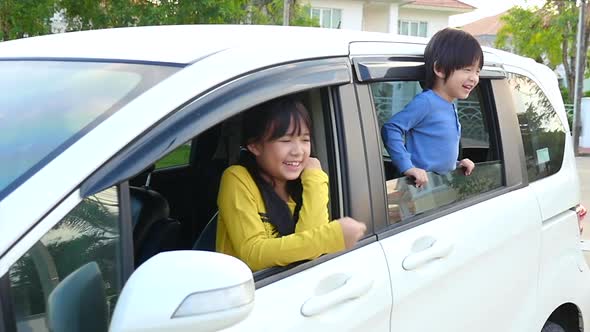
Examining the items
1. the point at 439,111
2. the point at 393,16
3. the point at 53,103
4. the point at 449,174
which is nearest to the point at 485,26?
the point at 393,16

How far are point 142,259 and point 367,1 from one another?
29.4 meters

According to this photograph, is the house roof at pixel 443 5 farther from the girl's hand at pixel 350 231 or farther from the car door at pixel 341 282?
the girl's hand at pixel 350 231

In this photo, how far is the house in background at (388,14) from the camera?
29.5 meters

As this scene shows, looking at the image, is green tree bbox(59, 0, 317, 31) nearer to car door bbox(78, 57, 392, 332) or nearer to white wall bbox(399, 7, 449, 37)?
car door bbox(78, 57, 392, 332)

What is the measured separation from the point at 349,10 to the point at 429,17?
6381mm

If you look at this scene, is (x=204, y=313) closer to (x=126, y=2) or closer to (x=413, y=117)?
(x=413, y=117)

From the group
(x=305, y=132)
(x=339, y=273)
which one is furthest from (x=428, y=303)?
(x=305, y=132)

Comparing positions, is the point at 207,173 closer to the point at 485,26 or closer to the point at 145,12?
the point at 145,12

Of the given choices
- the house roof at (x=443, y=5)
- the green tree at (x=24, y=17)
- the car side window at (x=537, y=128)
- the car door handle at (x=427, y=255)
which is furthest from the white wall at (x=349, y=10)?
the car door handle at (x=427, y=255)

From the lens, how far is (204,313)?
128 centimetres

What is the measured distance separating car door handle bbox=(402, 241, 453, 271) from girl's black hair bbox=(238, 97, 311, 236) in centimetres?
36

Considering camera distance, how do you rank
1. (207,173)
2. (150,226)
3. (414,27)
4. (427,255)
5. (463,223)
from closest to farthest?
(427,255) → (150,226) → (463,223) → (207,173) → (414,27)

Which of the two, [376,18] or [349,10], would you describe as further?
[376,18]

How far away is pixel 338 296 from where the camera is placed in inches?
68.9
